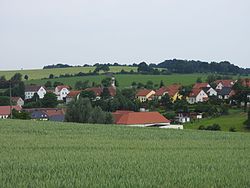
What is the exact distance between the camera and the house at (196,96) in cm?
8073

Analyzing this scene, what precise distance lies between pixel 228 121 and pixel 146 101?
25.7 metres

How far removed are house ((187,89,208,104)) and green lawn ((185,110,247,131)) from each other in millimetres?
18467

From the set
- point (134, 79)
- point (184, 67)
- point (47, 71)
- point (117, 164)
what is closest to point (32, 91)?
point (134, 79)

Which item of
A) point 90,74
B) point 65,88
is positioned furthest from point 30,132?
point 90,74

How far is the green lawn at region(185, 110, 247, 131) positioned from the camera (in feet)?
161

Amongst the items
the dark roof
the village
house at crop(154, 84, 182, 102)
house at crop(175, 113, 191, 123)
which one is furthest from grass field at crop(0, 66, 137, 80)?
house at crop(175, 113, 191, 123)

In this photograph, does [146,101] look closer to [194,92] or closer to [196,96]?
[196,96]

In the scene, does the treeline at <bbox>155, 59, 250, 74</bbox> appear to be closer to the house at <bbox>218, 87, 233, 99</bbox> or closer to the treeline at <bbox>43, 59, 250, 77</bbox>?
the treeline at <bbox>43, 59, 250, 77</bbox>

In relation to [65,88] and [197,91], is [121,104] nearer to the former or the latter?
[197,91]

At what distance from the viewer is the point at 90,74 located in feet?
402

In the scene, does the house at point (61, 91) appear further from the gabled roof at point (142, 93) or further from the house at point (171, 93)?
the house at point (171, 93)

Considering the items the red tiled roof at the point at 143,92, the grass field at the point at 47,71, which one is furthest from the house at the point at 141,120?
the grass field at the point at 47,71

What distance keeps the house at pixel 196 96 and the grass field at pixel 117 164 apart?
2376 inches

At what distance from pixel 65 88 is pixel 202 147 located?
81.9 m
